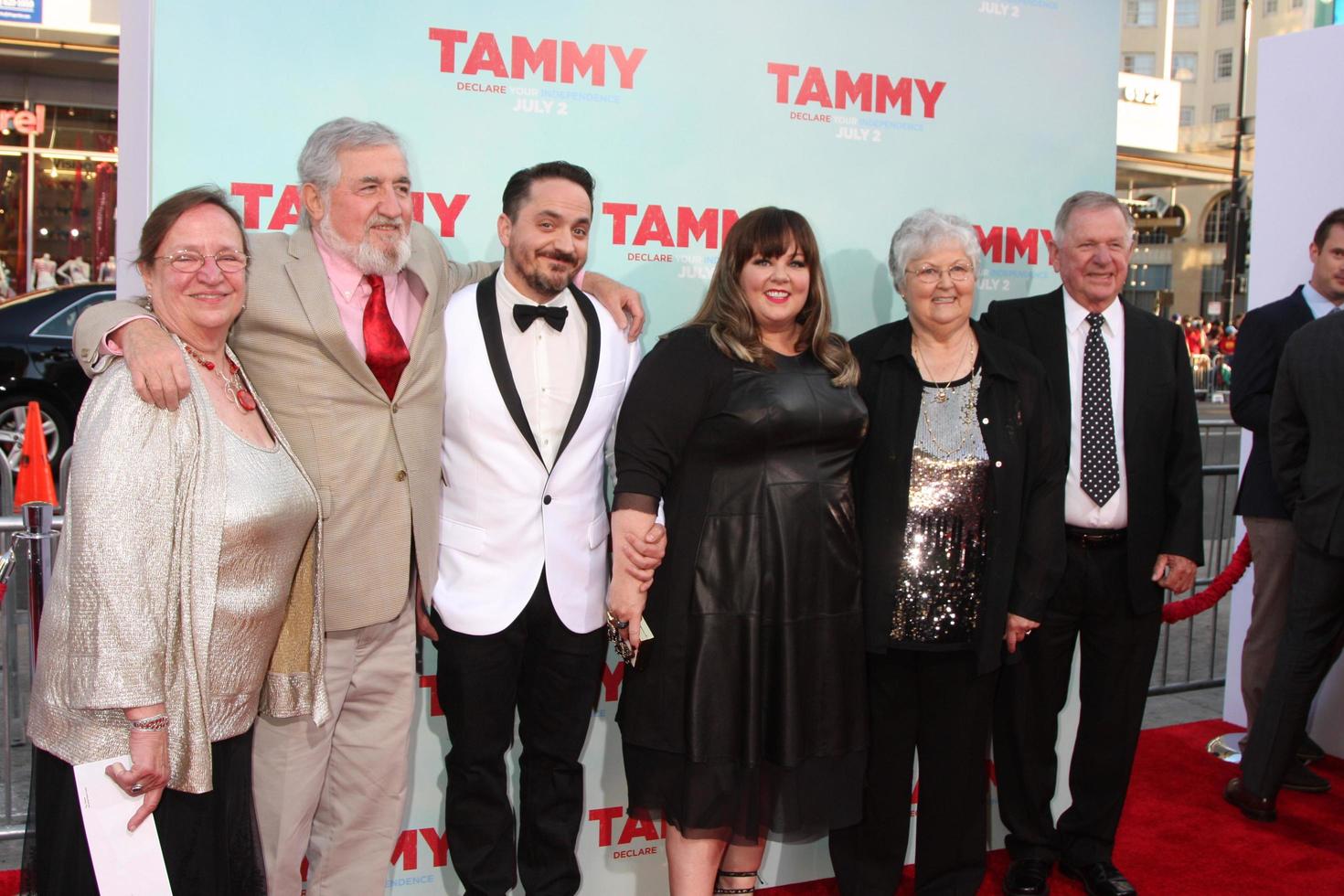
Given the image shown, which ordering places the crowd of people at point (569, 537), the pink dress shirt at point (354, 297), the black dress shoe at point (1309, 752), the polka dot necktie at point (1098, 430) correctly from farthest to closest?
the black dress shoe at point (1309, 752) → the polka dot necktie at point (1098, 430) → the pink dress shirt at point (354, 297) → the crowd of people at point (569, 537)

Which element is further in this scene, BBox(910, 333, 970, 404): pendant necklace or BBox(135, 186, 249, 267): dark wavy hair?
BBox(910, 333, 970, 404): pendant necklace

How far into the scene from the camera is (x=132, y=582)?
216 centimetres

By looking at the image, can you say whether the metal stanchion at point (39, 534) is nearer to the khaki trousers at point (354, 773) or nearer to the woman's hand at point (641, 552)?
the khaki trousers at point (354, 773)

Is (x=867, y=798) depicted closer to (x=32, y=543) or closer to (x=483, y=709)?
(x=483, y=709)

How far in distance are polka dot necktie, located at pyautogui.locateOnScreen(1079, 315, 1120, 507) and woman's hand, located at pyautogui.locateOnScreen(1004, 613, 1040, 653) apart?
1.62 feet

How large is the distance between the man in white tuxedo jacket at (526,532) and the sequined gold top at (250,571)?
601mm

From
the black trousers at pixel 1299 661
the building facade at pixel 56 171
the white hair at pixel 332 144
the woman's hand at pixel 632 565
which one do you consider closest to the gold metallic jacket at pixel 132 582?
the white hair at pixel 332 144

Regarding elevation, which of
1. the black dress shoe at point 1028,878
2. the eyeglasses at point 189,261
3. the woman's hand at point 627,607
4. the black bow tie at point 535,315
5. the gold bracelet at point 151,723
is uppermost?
the eyeglasses at point 189,261

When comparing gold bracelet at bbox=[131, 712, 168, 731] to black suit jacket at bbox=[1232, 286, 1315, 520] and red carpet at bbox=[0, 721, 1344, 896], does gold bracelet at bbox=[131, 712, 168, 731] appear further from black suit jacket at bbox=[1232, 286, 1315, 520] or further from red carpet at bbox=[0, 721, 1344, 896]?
black suit jacket at bbox=[1232, 286, 1315, 520]

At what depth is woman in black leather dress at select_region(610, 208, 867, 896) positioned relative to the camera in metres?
2.97

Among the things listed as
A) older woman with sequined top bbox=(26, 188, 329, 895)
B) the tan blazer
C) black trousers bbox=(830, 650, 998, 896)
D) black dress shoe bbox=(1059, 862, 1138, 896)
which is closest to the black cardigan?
black trousers bbox=(830, 650, 998, 896)

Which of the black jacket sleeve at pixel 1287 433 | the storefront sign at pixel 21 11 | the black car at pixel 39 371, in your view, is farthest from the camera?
the storefront sign at pixel 21 11

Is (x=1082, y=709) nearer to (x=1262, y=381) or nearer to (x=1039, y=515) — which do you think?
(x=1039, y=515)

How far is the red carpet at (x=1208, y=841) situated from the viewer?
3.86 meters
